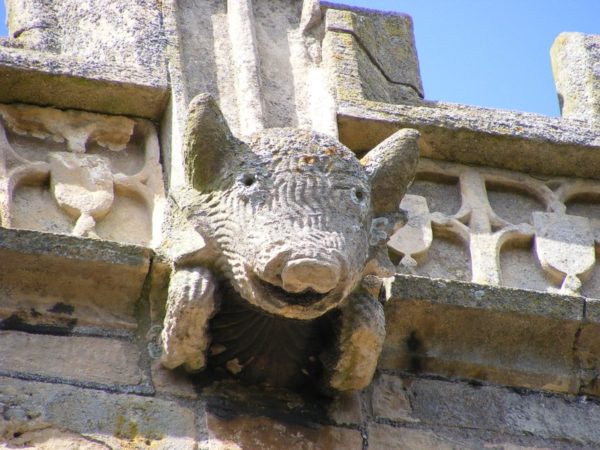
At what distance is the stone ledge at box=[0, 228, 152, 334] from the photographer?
5.11 metres

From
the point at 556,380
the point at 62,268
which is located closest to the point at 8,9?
the point at 62,268

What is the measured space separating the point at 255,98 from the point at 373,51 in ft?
2.45

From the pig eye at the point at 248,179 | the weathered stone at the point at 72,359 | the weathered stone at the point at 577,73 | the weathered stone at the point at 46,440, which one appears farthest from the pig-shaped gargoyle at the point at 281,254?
the weathered stone at the point at 577,73

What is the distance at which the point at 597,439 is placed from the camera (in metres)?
5.38

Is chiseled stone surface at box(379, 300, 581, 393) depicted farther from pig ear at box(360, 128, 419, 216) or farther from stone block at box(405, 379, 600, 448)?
pig ear at box(360, 128, 419, 216)

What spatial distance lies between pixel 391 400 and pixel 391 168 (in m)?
0.72

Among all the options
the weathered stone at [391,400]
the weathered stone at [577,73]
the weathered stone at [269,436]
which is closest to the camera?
the weathered stone at [269,436]

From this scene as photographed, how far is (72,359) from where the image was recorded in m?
5.08

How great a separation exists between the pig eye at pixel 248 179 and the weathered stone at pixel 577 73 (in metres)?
2.01

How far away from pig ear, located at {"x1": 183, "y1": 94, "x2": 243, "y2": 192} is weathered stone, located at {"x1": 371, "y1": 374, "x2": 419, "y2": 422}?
85cm

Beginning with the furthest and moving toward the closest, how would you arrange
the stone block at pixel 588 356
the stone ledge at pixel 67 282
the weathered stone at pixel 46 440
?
the stone block at pixel 588 356, the stone ledge at pixel 67 282, the weathered stone at pixel 46 440

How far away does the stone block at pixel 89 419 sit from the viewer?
486cm

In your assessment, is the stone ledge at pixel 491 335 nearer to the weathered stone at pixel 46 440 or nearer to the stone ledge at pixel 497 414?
the stone ledge at pixel 497 414

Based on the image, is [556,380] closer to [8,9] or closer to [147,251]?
[147,251]
